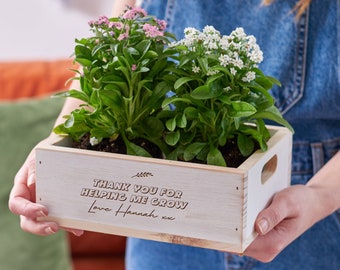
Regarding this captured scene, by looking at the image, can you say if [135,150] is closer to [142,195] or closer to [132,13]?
[142,195]

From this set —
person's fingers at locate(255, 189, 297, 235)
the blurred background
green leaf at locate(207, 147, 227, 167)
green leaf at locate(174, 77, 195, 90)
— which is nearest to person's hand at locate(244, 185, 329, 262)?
person's fingers at locate(255, 189, 297, 235)

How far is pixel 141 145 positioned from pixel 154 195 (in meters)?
0.10

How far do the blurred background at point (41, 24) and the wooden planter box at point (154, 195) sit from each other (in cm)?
171

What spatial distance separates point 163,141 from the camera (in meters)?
1.06

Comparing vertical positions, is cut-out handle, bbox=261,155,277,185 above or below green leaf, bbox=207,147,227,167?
below

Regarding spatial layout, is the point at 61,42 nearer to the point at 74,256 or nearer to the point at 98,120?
the point at 74,256

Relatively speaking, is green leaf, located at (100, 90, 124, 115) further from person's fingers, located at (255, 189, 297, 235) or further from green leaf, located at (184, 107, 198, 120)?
person's fingers, located at (255, 189, 297, 235)

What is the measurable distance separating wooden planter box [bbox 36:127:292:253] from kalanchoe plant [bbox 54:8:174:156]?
50mm

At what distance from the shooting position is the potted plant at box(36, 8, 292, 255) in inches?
38.1

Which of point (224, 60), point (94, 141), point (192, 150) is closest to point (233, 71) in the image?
point (224, 60)

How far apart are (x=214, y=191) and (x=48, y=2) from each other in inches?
74.9

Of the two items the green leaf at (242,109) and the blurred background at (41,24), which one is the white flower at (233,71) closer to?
the green leaf at (242,109)

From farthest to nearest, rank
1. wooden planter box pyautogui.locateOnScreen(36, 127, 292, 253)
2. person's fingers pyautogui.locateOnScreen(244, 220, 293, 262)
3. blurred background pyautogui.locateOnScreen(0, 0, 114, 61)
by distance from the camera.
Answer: blurred background pyautogui.locateOnScreen(0, 0, 114, 61) → person's fingers pyautogui.locateOnScreen(244, 220, 293, 262) → wooden planter box pyautogui.locateOnScreen(36, 127, 292, 253)

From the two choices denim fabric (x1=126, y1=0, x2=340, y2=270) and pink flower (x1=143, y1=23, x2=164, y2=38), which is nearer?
pink flower (x1=143, y1=23, x2=164, y2=38)
